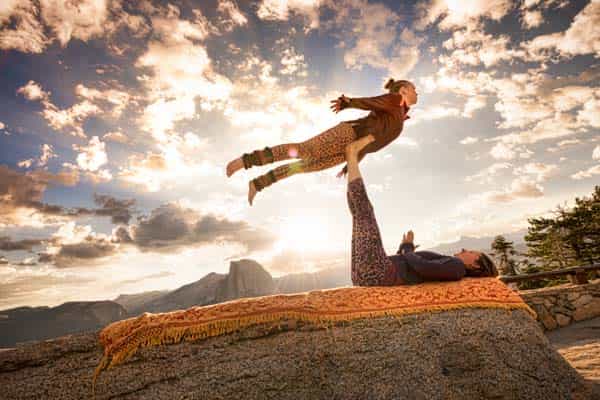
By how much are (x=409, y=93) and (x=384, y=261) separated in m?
1.86

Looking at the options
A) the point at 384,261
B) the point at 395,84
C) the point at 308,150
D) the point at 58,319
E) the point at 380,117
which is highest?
the point at 395,84

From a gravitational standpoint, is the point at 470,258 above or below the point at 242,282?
above

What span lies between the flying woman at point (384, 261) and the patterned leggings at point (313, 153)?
23 cm

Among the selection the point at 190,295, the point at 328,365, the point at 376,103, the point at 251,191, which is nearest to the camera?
the point at 328,365

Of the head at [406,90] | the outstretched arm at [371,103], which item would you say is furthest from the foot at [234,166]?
the head at [406,90]

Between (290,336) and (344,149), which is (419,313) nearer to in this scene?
(290,336)

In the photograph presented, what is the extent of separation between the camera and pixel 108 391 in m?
1.55

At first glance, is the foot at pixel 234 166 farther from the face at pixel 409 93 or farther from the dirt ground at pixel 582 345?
the dirt ground at pixel 582 345

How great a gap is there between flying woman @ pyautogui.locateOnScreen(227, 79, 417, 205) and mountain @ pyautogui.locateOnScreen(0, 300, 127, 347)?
137 m

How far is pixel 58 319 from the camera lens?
4569 inches

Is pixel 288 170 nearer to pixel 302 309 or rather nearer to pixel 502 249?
pixel 302 309

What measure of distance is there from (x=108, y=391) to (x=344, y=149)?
256cm

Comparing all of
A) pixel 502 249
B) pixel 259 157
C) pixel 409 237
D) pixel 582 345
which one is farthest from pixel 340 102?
pixel 502 249

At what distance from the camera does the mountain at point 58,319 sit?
4311 inches
